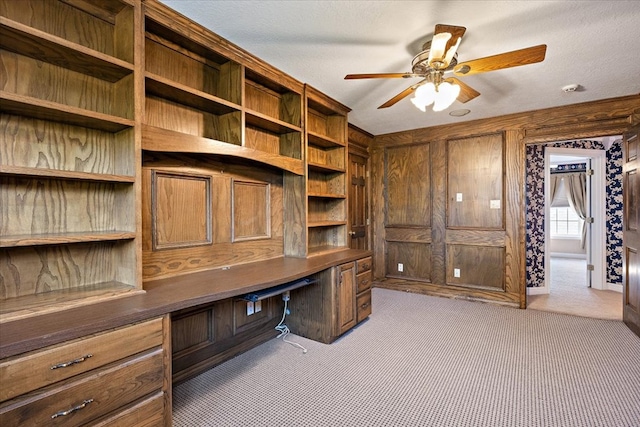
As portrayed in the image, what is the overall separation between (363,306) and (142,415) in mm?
2110

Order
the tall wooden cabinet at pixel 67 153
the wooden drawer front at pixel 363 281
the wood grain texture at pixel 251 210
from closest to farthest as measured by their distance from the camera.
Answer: the tall wooden cabinet at pixel 67 153 < the wood grain texture at pixel 251 210 < the wooden drawer front at pixel 363 281

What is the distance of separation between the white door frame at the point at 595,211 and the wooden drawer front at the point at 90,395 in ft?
16.2

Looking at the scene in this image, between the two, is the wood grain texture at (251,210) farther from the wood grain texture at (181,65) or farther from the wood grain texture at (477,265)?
the wood grain texture at (477,265)

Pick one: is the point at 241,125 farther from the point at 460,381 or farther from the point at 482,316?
the point at 482,316

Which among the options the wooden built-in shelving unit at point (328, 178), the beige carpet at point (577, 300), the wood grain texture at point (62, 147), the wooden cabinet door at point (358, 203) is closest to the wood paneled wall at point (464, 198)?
the wooden cabinet door at point (358, 203)

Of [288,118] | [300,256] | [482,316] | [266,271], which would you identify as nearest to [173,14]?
[288,118]

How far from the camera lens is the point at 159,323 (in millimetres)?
1394

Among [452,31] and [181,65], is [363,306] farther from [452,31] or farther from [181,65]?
[181,65]

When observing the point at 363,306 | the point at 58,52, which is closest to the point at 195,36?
the point at 58,52

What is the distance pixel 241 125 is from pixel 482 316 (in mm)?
3198

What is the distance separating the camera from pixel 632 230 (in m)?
2.92

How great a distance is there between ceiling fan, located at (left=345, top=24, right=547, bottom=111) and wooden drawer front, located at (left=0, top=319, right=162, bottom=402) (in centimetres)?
190

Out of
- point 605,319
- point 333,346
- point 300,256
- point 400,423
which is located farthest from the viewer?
point 605,319

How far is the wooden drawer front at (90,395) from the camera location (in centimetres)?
103
